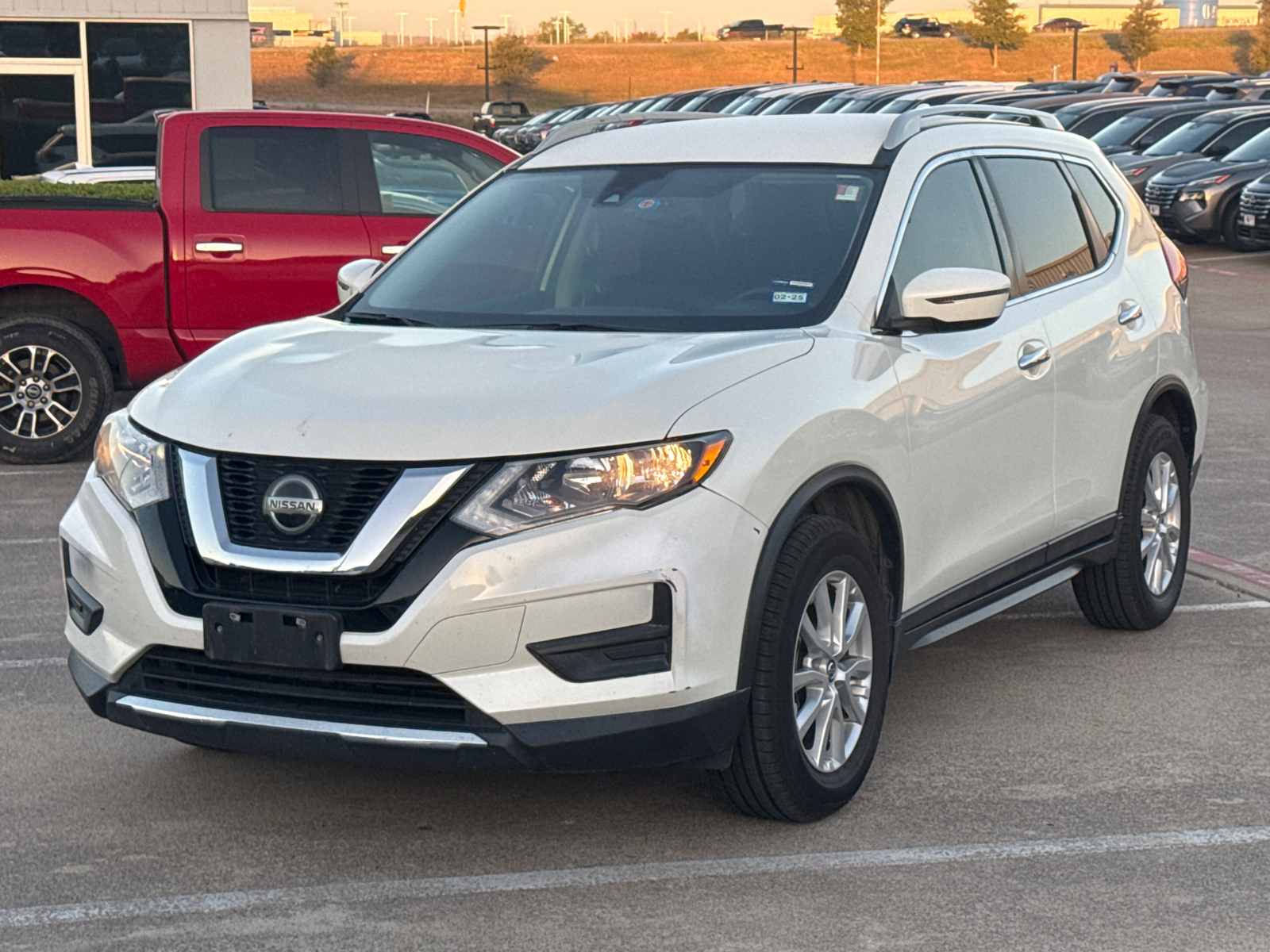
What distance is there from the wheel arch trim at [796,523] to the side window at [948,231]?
0.65 metres

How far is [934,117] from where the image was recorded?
572 cm

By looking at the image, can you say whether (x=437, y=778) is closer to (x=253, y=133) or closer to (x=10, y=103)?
(x=253, y=133)

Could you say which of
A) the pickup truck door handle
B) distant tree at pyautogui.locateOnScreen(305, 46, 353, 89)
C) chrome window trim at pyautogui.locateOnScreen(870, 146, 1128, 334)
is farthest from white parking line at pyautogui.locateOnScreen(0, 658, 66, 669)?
distant tree at pyautogui.locateOnScreen(305, 46, 353, 89)

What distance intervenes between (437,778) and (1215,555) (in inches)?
161

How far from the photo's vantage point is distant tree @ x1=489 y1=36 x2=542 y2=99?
11494 centimetres

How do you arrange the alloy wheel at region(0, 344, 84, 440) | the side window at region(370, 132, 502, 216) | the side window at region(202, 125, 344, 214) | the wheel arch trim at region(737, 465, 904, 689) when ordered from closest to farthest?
the wheel arch trim at region(737, 465, 904, 689)
the alloy wheel at region(0, 344, 84, 440)
the side window at region(202, 125, 344, 214)
the side window at region(370, 132, 502, 216)

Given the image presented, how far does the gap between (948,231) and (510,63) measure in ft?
370

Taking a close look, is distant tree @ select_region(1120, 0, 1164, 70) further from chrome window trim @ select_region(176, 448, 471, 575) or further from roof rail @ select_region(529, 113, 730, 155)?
chrome window trim @ select_region(176, 448, 471, 575)

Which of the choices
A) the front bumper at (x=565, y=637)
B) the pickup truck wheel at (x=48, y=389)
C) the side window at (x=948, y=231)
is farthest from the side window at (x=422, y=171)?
the front bumper at (x=565, y=637)

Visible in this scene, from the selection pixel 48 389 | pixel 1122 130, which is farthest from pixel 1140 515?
pixel 1122 130

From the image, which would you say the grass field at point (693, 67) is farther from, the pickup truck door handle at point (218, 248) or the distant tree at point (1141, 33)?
the pickup truck door handle at point (218, 248)

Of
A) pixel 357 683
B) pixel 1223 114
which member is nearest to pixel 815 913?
pixel 357 683

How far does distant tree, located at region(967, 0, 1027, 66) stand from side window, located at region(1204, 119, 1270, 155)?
8472 cm

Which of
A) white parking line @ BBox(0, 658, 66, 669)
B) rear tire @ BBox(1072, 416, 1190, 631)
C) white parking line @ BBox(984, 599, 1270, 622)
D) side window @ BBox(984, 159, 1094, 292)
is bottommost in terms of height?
white parking line @ BBox(984, 599, 1270, 622)
